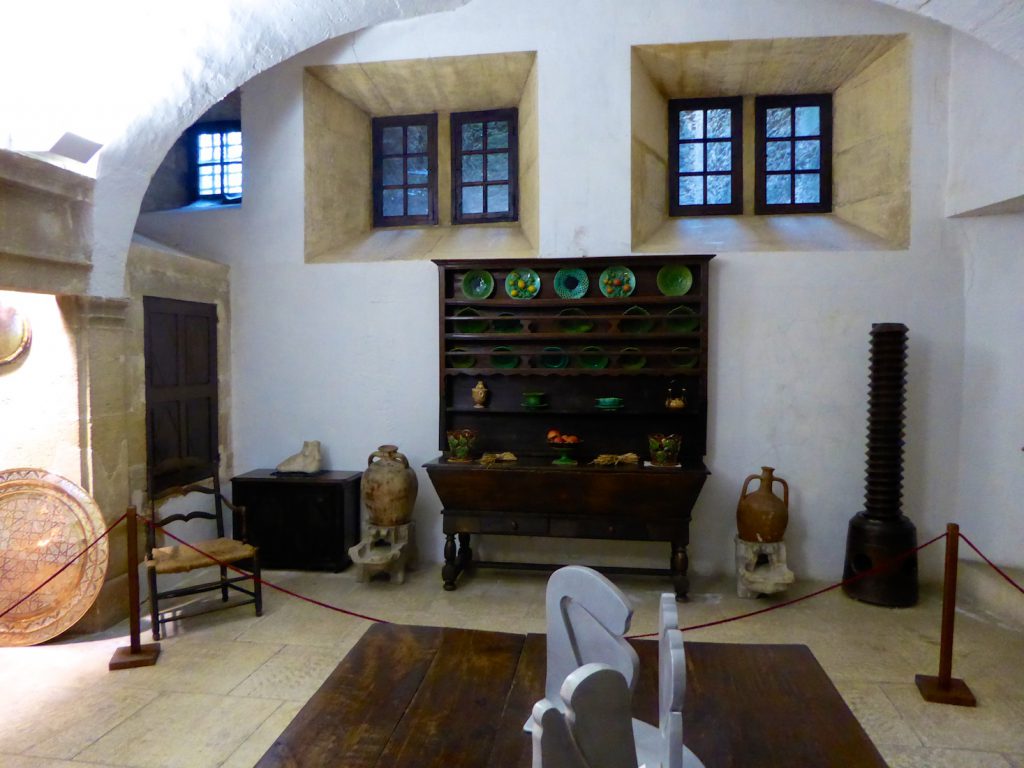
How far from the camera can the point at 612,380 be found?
4836 millimetres

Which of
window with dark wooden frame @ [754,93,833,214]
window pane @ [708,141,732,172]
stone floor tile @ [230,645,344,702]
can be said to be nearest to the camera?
stone floor tile @ [230,645,344,702]

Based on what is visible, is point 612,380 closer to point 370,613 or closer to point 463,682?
point 370,613

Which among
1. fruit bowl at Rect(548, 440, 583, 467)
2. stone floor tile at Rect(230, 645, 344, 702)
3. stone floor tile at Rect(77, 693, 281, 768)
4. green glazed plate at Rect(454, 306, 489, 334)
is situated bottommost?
stone floor tile at Rect(77, 693, 281, 768)

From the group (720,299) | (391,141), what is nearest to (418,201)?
(391,141)

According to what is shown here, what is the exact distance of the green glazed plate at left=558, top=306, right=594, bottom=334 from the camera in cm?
482

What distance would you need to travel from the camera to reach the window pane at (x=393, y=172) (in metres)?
5.69

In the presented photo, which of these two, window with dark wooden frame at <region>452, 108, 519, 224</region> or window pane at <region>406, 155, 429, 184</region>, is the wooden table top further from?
window pane at <region>406, 155, 429, 184</region>

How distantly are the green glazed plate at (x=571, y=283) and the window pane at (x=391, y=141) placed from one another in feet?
6.50

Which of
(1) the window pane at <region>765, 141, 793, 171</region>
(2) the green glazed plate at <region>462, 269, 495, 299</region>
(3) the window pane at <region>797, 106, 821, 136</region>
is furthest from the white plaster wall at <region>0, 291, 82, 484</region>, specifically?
(3) the window pane at <region>797, 106, 821, 136</region>

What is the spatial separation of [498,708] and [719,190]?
15.2ft

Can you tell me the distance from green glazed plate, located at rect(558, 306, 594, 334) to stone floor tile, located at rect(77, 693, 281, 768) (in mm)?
2997

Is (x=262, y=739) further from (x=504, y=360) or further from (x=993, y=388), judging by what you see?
(x=993, y=388)

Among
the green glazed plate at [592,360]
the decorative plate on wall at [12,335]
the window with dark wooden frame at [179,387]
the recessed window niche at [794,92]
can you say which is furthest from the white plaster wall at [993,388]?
the decorative plate on wall at [12,335]

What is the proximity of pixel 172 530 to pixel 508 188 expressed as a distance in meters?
3.66
